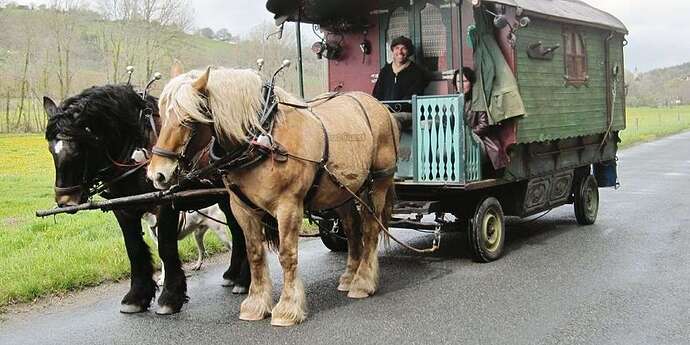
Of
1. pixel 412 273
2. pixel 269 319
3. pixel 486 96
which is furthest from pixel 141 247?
pixel 486 96

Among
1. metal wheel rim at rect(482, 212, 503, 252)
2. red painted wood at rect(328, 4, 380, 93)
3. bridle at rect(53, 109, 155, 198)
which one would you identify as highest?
red painted wood at rect(328, 4, 380, 93)

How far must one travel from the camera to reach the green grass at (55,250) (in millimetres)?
6941

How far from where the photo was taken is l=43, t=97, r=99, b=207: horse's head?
18.4 ft

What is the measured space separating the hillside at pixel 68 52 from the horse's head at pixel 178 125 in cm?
2882

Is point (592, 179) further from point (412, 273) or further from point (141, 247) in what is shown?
point (141, 247)

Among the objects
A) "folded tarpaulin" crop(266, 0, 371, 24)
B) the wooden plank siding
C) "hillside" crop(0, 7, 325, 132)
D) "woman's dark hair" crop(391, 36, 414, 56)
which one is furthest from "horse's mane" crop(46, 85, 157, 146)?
"hillside" crop(0, 7, 325, 132)

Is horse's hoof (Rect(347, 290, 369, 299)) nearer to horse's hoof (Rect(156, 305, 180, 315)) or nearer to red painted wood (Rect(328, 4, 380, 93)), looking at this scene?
horse's hoof (Rect(156, 305, 180, 315))

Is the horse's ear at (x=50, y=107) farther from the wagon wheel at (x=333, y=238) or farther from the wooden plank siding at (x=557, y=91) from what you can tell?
the wooden plank siding at (x=557, y=91)

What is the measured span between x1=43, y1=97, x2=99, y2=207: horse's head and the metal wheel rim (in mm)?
4249

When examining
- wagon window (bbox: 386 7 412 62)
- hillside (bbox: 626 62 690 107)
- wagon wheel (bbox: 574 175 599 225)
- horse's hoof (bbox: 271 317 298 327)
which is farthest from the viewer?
hillside (bbox: 626 62 690 107)

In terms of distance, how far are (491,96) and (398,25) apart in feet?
5.88

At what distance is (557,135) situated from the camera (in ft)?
29.3

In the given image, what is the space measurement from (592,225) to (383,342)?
5.97 meters

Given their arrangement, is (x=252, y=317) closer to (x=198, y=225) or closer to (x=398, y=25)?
(x=198, y=225)
